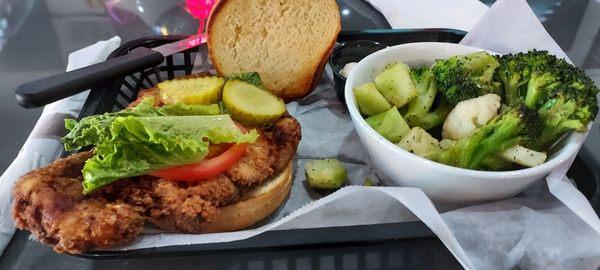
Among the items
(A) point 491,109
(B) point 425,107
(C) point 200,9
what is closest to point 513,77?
(A) point 491,109

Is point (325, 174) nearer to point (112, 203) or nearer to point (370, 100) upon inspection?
point (370, 100)

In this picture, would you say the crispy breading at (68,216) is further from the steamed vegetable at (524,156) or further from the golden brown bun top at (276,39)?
the steamed vegetable at (524,156)

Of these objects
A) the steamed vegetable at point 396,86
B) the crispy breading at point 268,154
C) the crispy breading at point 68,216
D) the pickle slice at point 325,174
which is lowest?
the pickle slice at point 325,174

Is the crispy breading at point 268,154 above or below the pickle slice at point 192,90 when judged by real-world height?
below

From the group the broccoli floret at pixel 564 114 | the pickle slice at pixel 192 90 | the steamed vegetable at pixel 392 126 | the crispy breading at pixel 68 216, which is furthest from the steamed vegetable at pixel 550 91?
the crispy breading at pixel 68 216

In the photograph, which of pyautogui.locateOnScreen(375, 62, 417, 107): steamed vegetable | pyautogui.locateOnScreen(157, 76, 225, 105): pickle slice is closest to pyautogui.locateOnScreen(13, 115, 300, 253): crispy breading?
pyautogui.locateOnScreen(157, 76, 225, 105): pickle slice

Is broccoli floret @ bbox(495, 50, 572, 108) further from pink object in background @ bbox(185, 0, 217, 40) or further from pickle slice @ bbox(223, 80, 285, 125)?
pink object in background @ bbox(185, 0, 217, 40)
